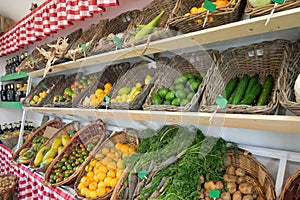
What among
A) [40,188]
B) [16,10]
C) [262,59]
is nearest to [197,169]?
[262,59]

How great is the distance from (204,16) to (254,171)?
79cm

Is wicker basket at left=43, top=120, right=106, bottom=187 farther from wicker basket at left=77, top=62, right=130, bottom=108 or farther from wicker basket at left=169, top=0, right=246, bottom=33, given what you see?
wicker basket at left=169, top=0, right=246, bottom=33

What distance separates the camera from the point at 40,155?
2.39 metres

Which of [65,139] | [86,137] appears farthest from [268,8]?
[65,139]

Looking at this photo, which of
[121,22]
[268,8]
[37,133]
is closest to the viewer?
[268,8]

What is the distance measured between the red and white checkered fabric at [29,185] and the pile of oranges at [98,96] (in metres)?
0.64

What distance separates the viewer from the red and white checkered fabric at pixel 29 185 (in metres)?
1.90

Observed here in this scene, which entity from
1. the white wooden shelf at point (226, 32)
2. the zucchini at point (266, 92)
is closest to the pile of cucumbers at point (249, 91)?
the zucchini at point (266, 92)

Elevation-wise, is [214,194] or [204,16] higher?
[204,16]

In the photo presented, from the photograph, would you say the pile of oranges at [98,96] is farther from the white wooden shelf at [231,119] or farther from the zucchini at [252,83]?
the zucchini at [252,83]

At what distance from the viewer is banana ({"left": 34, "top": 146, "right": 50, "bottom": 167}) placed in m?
2.35

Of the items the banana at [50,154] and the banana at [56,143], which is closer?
the banana at [50,154]

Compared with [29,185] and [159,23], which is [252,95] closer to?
[159,23]

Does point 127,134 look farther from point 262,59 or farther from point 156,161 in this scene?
point 262,59
